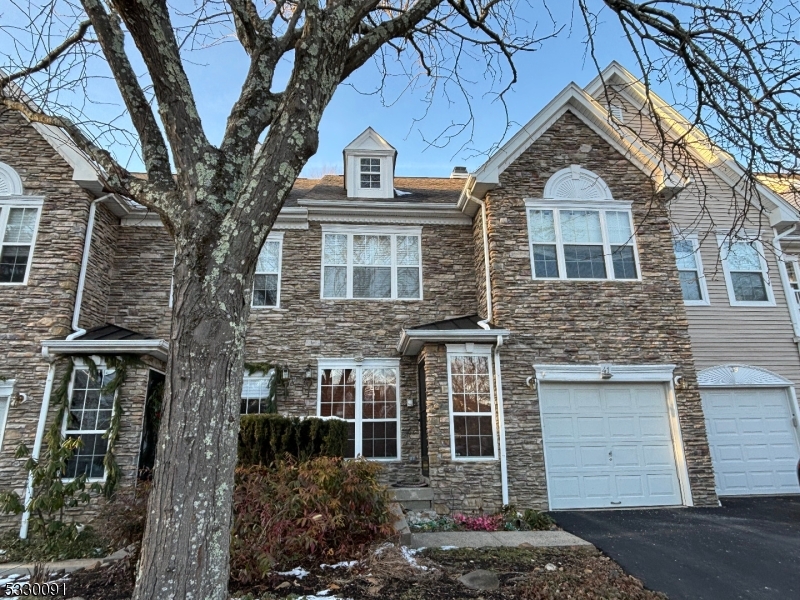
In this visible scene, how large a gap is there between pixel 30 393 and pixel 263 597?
671 cm

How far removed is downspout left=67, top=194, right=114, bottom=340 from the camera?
877 cm

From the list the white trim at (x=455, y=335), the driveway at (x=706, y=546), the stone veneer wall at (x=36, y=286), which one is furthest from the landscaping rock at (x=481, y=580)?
the stone veneer wall at (x=36, y=286)

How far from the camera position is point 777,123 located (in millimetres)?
4691

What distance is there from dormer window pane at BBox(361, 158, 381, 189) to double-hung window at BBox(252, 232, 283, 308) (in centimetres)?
237

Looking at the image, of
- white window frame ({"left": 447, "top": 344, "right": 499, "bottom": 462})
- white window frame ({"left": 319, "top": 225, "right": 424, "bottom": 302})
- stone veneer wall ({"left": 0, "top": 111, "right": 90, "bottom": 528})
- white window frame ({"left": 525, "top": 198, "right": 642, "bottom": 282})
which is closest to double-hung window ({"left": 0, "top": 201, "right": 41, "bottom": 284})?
stone veneer wall ({"left": 0, "top": 111, "right": 90, "bottom": 528})

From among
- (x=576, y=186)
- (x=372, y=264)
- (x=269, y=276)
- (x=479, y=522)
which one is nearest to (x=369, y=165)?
(x=372, y=264)

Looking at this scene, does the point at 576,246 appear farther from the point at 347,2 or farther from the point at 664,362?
the point at 347,2

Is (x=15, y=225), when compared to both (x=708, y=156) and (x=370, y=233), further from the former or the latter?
(x=708, y=156)

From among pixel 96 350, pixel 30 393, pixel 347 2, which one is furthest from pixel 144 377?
pixel 347 2

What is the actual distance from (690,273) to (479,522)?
7649 mm

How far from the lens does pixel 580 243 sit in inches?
389

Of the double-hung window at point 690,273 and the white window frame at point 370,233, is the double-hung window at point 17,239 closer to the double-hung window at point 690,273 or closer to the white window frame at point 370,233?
the white window frame at point 370,233

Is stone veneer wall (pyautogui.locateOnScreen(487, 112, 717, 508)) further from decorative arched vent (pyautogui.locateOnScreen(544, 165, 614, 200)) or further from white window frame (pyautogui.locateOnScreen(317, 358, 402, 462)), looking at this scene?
white window frame (pyautogui.locateOnScreen(317, 358, 402, 462))

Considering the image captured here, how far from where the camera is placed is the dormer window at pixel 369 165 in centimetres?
1130
